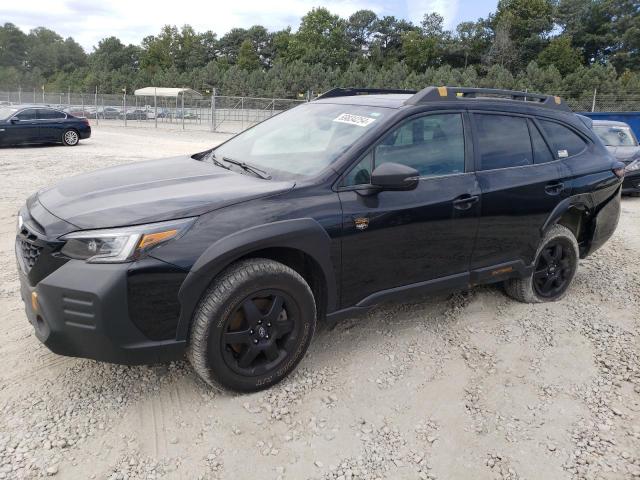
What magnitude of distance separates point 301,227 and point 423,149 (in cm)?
119

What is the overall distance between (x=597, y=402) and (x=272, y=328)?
6.68 feet

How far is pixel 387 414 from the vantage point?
3047 millimetres

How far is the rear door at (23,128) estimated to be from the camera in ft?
52.7

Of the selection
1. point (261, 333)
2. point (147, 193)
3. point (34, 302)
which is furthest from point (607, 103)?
point (34, 302)

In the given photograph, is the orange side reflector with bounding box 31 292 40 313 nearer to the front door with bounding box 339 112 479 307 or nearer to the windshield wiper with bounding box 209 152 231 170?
the windshield wiper with bounding box 209 152 231 170

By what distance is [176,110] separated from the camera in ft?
118

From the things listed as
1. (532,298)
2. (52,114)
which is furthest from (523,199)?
(52,114)

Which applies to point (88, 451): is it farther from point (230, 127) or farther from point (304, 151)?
point (230, 127)

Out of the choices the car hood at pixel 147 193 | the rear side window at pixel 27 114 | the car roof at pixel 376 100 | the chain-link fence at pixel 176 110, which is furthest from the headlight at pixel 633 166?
the chain-link fence at pixel 176 110

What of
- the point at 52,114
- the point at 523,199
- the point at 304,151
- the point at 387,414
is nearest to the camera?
the point at 387,414

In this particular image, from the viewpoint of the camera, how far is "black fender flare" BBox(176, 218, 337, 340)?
2750 millimetres


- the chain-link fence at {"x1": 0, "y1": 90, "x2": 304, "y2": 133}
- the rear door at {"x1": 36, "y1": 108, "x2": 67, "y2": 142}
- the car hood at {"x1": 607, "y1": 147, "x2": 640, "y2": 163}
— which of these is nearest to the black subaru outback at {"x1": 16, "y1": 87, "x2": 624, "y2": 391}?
the car hood at {"x1": 607, "y1": 147, "x2": 640, "y2": 163}

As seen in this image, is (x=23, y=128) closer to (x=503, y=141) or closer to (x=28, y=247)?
(x=28, y=247)

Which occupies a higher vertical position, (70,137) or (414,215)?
(414,215)
